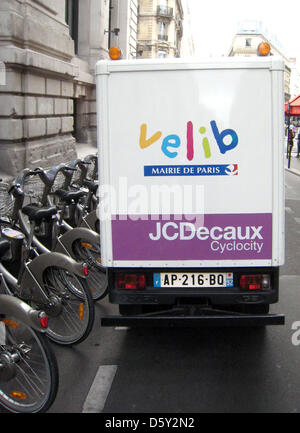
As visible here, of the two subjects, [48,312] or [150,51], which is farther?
[150,51]

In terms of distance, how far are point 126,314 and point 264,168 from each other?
1.58 metres

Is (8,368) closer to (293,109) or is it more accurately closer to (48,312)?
(48,312)

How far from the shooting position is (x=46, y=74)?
1121 cm

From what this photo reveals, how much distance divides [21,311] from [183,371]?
1426 millimetres

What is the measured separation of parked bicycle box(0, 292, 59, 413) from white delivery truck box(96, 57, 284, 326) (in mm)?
813

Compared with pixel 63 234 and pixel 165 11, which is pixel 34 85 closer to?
pixel 63 234

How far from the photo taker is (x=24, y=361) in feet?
11.0

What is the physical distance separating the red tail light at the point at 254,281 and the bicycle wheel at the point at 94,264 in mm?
→ 1863

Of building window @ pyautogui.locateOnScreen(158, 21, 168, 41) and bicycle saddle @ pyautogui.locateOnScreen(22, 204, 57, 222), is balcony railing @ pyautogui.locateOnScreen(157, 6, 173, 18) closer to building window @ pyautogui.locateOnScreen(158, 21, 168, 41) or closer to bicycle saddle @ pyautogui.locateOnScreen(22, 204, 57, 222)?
building window @ pyautogui.locateOnScreen(158, 21, 168, 41)

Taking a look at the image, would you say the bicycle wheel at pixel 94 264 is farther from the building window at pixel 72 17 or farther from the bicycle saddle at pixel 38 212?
the building window at pixel 72 17

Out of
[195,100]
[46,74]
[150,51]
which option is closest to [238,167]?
[195,100]

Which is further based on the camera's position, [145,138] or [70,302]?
[70,302]

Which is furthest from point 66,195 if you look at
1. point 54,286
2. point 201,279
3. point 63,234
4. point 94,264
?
point 201,279

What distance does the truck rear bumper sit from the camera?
3912mm
